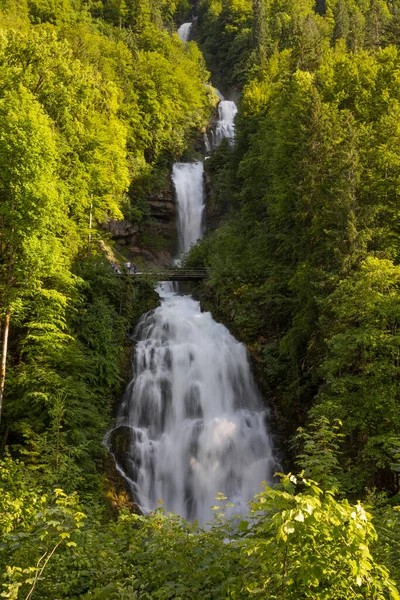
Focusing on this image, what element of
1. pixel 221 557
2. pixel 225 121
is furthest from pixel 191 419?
pixel 225 121

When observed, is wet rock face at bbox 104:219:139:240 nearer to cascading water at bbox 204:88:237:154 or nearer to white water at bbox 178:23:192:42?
cascading water at bbox 204:88:237:154

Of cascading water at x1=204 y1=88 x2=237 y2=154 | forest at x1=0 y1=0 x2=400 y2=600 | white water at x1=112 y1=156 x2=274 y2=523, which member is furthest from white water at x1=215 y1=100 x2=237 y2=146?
white water at x1=112 y1=156 x2=274 y2=523

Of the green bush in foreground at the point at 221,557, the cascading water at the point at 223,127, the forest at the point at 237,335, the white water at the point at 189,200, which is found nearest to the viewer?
the green bush in foreground at the point at 221,557

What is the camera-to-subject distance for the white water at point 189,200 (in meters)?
39.4

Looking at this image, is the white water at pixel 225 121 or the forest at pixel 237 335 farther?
the white water at pixel 225 121

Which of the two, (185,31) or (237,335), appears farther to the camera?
(185,31)

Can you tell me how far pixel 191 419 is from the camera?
19.4 meters

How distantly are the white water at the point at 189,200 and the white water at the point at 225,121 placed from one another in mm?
9934

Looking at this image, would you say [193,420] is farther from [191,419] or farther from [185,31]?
[185,31]

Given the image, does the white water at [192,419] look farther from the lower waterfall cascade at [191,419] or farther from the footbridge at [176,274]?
the footbridge at [176,274]

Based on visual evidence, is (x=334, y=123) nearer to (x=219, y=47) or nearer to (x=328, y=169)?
(x=328, y=169)

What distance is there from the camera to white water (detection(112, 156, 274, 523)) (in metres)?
17.3

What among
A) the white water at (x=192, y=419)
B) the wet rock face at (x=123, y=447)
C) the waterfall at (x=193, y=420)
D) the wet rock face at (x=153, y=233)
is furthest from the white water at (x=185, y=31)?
the wet rock face at (x=123, y=447)

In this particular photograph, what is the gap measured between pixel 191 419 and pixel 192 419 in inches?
1.7
